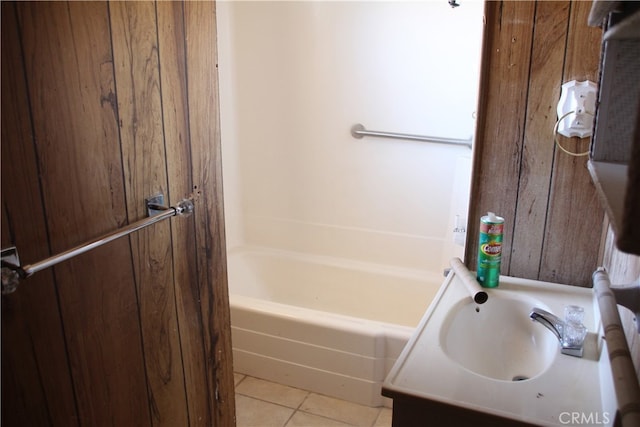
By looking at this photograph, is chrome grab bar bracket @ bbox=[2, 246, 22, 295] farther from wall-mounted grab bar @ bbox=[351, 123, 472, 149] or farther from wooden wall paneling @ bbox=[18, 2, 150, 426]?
wall-mounted grab bar @ bbox=[351, 123, 472, 149]

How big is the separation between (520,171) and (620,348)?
77 cm

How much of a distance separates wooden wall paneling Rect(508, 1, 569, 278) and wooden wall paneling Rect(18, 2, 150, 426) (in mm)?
1076

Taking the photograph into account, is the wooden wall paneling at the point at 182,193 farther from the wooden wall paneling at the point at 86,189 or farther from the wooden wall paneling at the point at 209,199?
the wooden wall paneling at the point at 86,189

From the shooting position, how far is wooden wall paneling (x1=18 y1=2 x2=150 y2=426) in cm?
94

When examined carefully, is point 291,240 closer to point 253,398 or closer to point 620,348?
point 253,398

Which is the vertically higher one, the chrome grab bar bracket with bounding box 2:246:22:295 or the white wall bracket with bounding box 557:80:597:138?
the white wall bracket with bounding box 557:80:597:138

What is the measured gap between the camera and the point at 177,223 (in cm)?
133

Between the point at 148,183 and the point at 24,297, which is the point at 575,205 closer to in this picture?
the point at 148,183

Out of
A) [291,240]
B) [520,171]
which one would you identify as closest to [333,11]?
[291,240]

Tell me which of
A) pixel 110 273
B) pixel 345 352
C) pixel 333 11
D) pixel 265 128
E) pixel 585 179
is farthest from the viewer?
pixel 265 128

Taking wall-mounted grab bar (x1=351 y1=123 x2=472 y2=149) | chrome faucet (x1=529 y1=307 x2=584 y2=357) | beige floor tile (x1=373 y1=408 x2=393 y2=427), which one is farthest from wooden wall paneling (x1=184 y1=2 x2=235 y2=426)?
wall-mounted grab bar (x1=351 y1=123 x2=472 y2=149)

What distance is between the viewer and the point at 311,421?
2.09 metres

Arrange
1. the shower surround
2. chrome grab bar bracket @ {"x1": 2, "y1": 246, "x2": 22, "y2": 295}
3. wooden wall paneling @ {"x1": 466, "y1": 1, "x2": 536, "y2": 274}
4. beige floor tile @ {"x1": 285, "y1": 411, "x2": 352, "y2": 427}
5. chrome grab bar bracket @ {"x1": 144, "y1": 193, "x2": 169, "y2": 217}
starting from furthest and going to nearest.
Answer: the shower surround → beige floor tile @ {"x1": 285, "y1": 411, "x2": 352, "y2": 427} → wooden wall paneling @ {"x1": 466, "y1": 1, "x2": 536, "y2": 274} → chrome grab bar bracket @ {"x1": 144, "y1": 193, "x2": 169, "y2": 217} → chrome grab bar bracket @ {"x1": 2, "y1": 246, "x2": 22, "y2": 295}

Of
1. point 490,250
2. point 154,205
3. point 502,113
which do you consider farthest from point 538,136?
point 154,205
